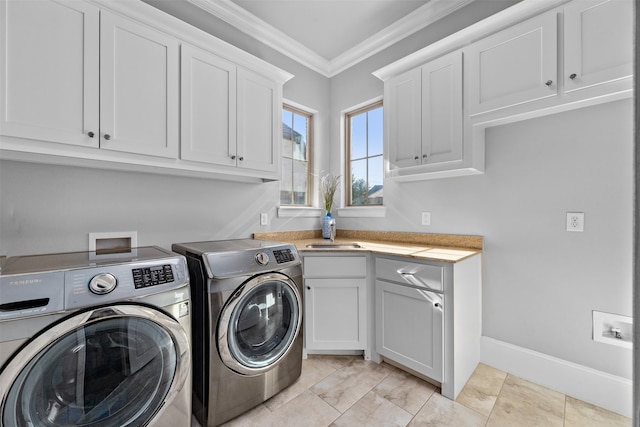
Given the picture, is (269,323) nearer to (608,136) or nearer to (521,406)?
(521,406)

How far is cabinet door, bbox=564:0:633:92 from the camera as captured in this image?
1344mm

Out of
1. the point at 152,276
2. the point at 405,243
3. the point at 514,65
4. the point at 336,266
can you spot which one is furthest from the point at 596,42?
the point at 152,276

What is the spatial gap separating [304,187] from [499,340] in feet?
7.30

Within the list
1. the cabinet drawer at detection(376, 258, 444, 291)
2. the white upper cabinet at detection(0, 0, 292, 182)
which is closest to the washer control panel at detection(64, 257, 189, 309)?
the white upper cabinet at detection(0, 0, 292, 182)

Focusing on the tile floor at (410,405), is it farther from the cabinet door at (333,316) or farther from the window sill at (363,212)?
the window sill at (363,212)

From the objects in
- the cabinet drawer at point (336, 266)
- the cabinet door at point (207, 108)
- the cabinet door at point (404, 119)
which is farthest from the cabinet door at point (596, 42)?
the cabinet door at point (207, 108)

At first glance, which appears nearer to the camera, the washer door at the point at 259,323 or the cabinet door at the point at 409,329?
the washer door at the point at 259,323

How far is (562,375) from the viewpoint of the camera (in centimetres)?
174

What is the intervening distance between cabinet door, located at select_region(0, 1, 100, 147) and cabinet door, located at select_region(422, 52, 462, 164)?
2.09m

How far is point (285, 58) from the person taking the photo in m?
2.80

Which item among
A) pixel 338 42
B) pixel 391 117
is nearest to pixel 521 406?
pixel 391 117

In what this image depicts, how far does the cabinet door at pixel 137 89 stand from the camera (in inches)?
57.1

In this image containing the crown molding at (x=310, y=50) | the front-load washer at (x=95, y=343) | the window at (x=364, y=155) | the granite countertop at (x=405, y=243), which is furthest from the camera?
the window at (x=364, y=155)

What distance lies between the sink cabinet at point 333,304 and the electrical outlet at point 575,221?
132 centimetres
